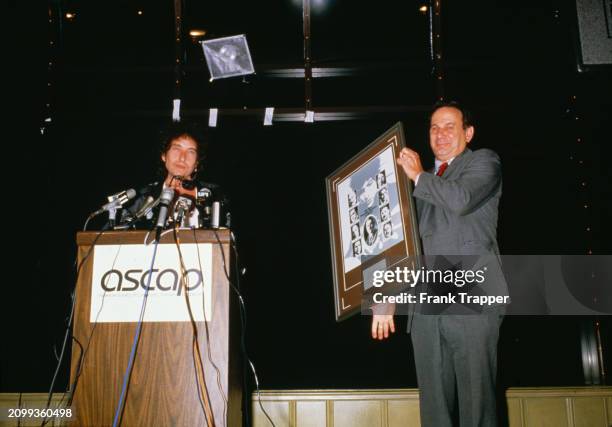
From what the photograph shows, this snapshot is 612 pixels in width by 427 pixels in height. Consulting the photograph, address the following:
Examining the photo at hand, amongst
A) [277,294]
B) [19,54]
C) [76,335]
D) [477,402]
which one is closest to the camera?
[76,335]

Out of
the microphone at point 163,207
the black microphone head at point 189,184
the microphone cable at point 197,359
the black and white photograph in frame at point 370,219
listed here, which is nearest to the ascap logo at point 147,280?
the microphone cable at point 197,359

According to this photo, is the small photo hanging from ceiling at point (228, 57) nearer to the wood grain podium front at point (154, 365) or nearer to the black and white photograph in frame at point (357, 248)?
the black and white photograph in frame at point (357, 248)

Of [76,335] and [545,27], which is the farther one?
[545,27]

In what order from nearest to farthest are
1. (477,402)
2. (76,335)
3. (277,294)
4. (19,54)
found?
(76,335) → (477,402) → (277,294) → (19,54)

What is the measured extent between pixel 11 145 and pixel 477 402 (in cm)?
316

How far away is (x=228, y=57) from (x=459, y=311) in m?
2.34

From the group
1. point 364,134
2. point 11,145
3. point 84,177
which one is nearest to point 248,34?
point 364,134

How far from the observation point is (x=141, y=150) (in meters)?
3.21

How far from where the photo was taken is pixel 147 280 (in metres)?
1.50

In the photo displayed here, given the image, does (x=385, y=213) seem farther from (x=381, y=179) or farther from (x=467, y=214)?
(x=467, y=214)

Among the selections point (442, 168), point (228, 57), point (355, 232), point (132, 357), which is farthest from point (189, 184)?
point (228, 57)

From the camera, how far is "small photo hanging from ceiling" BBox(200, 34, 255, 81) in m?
3.17

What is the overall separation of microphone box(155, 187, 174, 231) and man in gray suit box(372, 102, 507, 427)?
3.39ft

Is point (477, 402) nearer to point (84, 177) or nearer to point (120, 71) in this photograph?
point (84, 177)
